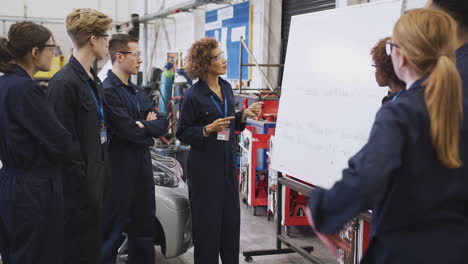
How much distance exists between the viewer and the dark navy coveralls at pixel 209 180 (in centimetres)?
287

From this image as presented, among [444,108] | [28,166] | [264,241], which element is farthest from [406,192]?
[264,241]

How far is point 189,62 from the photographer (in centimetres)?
302

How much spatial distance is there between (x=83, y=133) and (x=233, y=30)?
507cm

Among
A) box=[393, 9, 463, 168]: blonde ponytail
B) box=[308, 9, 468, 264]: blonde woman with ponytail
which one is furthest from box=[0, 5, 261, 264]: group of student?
box=[393, 9, 463, 168]: blonde ponytail

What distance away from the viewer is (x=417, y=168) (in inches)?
47.6

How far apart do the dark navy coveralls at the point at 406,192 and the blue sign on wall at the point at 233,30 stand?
217 inches

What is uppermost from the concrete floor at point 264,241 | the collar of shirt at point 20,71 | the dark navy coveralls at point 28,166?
the collar of shirt at point 20,71

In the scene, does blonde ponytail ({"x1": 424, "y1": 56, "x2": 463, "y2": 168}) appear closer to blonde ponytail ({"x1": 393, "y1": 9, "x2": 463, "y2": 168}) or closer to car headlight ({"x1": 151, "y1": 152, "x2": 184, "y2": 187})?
blonde ponytail ({"x1": 393, "y1": 9, "x2": 463, "y2": 168})

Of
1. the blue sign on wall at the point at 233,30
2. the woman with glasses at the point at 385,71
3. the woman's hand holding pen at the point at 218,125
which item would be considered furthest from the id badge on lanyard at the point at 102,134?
the blue sign on wall at the point at 233,30

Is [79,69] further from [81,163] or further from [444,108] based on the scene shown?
[444,108]

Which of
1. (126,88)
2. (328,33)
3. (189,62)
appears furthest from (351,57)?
(126,88)

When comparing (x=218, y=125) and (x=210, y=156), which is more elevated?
(x=218, y=125)

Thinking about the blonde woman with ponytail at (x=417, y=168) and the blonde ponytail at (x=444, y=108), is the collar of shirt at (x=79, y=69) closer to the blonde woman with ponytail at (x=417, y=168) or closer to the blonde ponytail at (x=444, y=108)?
the blonde woman with ponytail at (x=417, y=168)

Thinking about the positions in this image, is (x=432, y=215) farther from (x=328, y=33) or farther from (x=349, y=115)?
(x=328, y=33)
